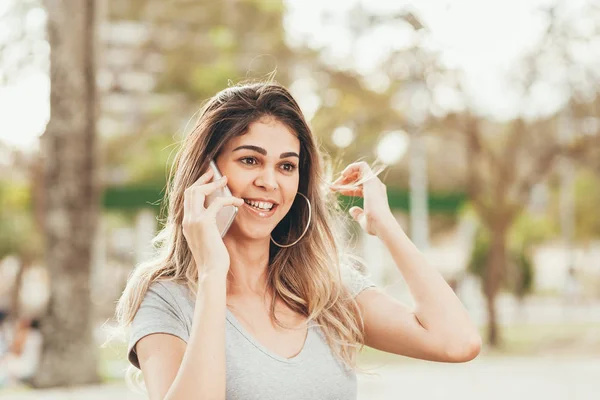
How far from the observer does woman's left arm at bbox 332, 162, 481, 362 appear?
291 centimetres

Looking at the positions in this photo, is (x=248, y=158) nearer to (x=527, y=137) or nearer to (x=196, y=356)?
(x=196, y=356)

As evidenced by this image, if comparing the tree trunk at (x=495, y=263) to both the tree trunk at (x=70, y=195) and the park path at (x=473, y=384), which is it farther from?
the tree trunk at (x=70, y=195)

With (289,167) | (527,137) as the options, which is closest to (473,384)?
(527,137)

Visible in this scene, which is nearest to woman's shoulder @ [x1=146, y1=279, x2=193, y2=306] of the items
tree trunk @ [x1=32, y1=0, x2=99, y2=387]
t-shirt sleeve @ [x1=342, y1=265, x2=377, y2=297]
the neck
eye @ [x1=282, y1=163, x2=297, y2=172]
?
the neck

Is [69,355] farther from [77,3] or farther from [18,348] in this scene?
[77,3]

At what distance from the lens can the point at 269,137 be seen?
9.29 ft

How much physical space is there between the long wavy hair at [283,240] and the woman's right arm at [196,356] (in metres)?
Answer: 0.16

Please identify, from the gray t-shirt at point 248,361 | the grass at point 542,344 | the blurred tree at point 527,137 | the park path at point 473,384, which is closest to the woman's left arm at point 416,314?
the gray t-shirt at point 248,361

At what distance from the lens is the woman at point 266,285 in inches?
99.5

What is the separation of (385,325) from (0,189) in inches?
1488

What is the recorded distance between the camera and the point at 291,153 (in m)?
2.86

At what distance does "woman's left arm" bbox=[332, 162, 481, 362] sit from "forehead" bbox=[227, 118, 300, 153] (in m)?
0.38

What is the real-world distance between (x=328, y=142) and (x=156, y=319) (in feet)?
45.5

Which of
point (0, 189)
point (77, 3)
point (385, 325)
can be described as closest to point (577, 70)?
point (77, 3)
